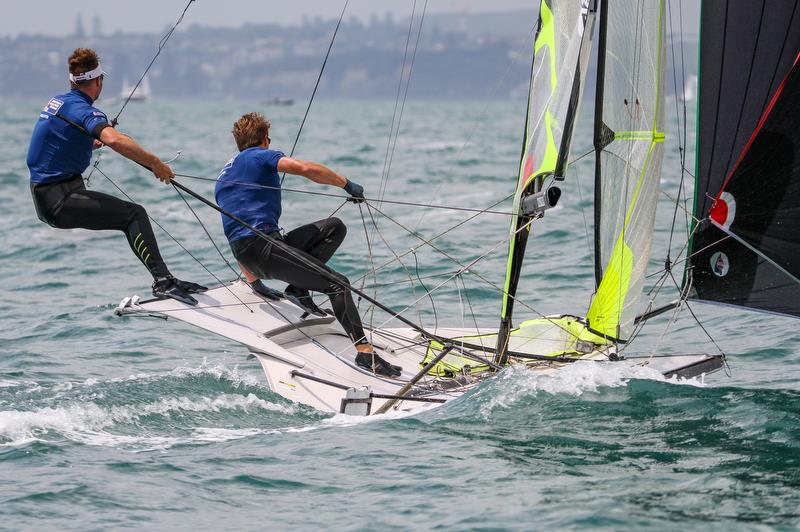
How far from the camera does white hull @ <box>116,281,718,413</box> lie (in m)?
5.57

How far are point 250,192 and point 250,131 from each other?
0.33 meters

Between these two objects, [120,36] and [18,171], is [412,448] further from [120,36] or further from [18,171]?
[120,36]

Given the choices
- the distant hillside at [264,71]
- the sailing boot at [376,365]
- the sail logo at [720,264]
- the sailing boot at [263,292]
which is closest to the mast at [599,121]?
A: the sail logo at [720,264]

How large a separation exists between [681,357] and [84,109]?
130 inches

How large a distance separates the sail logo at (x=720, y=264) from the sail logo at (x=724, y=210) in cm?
20

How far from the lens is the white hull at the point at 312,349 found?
557cm

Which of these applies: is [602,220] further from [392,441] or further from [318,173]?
[392,441]

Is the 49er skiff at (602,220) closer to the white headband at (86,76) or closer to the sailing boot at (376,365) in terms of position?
the sailing boot at (376,365)

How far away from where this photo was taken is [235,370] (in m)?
6.41

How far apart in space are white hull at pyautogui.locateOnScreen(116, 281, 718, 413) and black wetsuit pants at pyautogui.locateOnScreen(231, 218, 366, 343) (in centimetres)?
24

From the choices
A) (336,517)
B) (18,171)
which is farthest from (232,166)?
(18,171)

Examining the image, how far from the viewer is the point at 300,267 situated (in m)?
5.82

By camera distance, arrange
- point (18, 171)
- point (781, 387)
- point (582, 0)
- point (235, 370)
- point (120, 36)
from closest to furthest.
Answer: point (582, 0) → point (781, 387) → point (235, 370) → point (18, 171) → point (120, 36)

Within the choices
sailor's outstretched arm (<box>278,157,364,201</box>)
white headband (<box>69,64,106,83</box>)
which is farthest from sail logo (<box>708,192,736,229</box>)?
white headband (<box>69,64,106,83</box>)
